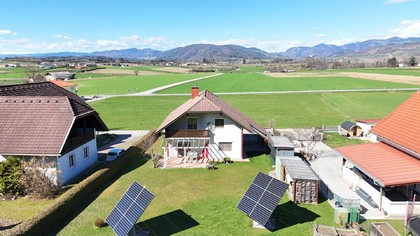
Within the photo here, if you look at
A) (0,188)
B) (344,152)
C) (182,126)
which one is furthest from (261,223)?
(0,188)

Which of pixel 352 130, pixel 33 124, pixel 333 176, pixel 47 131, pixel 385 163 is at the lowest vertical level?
pixel 333 176

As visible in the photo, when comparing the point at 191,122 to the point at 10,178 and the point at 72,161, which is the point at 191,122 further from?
the point at 10,178

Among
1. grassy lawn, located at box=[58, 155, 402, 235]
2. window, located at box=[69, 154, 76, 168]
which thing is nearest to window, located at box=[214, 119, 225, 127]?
grassy lawn, located at box=[58, 155, 402, 235]

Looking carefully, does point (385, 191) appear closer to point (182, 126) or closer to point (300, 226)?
point (300, 226)

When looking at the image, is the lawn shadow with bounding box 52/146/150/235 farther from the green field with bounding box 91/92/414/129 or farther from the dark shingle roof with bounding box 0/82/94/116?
the green field with bounding box 91/92/414/129

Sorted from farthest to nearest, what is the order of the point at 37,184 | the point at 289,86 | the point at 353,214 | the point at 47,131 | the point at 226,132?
the point at 289,86, the point at 226,132, the point at 47,131, the point at 37,184, the point at 353,214

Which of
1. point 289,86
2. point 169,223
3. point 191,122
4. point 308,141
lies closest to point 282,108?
point 308,141

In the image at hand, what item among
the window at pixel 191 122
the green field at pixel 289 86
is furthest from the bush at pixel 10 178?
the green field at pixel 289 86
